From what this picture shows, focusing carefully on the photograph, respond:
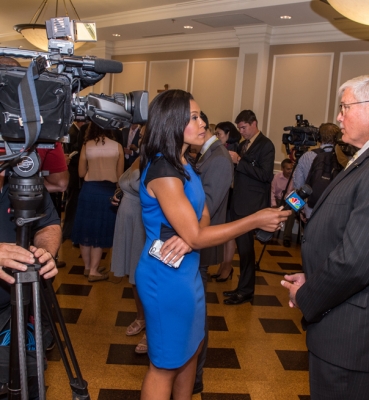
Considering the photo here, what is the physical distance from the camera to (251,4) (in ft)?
18.4

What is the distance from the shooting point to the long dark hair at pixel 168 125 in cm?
174

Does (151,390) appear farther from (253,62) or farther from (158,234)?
(253,62)

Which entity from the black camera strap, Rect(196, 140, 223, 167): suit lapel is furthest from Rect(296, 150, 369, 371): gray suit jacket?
Rect(196, 140, 223, 167): suit lapel

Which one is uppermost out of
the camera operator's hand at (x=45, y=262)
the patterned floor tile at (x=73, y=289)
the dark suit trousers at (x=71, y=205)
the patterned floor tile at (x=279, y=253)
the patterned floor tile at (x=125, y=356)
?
the camera operator's hand at (x=45, y=262)

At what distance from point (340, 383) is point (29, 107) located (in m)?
1.24

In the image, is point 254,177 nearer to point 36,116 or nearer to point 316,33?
point 36,116

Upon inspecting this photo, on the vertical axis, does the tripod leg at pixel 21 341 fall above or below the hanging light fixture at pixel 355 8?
below

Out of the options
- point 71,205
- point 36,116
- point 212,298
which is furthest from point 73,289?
point 36,116

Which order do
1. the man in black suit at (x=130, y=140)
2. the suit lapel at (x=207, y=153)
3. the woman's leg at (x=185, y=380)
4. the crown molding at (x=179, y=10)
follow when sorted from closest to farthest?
the woman's leg at (x=185, y=380)
the suit lapel at (x=207, y=153)
the man in black suit at (x=130, y=140)
the crown molding at (x=179, y=10)

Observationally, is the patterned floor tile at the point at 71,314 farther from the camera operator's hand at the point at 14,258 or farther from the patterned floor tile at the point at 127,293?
the camera operator's hand at the point at 14,258

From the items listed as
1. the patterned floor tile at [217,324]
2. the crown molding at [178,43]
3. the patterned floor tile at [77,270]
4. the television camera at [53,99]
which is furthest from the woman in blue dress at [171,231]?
the crown molding at [178,43]

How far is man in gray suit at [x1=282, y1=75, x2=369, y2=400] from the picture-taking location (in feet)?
4.63

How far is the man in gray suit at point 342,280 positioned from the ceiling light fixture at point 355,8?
103 inches

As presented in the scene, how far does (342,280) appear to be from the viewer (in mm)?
1416
